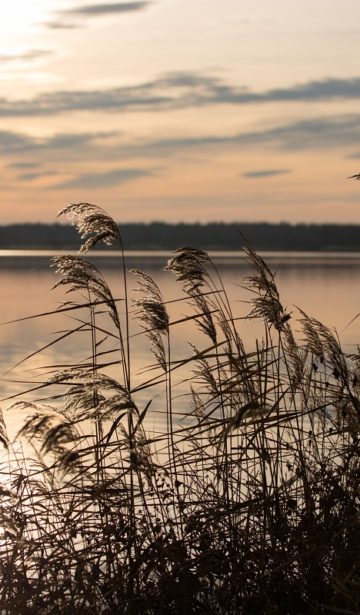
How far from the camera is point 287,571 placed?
4715 millimetres

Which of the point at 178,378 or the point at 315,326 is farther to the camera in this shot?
the point at 178,378

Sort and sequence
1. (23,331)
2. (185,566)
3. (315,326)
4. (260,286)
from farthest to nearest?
1. (23,331)
2. (315,326)
3. (260,286)
4. (185,566)

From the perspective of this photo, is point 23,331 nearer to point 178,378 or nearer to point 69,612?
point 178,378

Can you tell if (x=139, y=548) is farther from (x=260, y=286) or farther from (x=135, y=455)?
(x=260, y=286)

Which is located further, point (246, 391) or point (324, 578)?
point (246, 391)

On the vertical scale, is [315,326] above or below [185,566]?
above

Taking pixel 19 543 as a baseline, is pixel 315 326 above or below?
above

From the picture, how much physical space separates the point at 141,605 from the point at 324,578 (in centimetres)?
90

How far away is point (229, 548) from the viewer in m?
4.88

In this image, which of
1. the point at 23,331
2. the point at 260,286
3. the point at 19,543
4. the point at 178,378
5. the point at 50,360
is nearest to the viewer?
the point at 19,543

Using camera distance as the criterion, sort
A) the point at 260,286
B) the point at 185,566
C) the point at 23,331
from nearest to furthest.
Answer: the point at 185,566 → the point at 260,286 → the point at 23,331

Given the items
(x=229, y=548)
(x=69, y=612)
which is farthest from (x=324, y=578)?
(x=69, y=612)

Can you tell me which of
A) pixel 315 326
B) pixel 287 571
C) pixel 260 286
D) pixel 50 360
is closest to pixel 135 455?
pixel 287 571

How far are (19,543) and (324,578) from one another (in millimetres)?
1493
